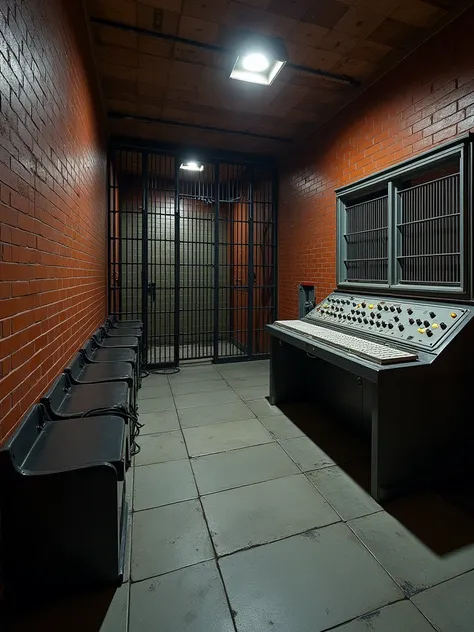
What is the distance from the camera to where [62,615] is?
1.23 meters

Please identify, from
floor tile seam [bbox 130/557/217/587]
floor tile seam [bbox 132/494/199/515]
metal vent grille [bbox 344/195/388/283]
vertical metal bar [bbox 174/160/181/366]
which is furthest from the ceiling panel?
floor tile seam [bbox 130/557/217/587]

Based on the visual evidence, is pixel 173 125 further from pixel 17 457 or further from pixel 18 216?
pixel 17 457

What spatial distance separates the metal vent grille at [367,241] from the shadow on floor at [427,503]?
4.64ft

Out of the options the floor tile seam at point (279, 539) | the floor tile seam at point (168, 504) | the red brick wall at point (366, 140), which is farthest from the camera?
the red brick wall at point (366, 140)

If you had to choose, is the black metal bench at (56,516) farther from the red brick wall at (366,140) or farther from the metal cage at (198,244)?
the metal cage at (198,244)

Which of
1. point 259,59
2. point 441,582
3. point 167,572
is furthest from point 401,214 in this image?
point 167,572

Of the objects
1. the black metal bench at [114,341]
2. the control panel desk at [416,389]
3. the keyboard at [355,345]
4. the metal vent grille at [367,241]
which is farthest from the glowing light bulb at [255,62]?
the black metal bench at [114,341]

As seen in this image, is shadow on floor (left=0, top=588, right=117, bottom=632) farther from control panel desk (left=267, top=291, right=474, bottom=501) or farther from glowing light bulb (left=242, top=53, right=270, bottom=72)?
glowing light bulb (left=242, top=53, right=270, bottom=72)

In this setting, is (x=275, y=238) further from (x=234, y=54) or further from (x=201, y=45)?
(x=201, y=45)

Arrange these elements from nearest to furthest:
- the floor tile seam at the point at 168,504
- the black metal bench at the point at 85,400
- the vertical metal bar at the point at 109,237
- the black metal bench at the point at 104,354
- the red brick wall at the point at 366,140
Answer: the black metal bench at the point at 85,400
the floor tile seam at the point at 168,504
the red brick wall at the point at 366,140
the black metal bench at the point at 104,354
the vertical metal bar at the point at 109,237

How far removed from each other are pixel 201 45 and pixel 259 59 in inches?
20.9

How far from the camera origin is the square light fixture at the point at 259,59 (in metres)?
2.80

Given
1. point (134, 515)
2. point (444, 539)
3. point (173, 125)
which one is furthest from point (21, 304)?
point (173, 125)

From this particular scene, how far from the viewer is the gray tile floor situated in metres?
1.25
